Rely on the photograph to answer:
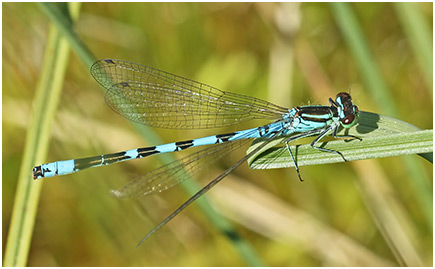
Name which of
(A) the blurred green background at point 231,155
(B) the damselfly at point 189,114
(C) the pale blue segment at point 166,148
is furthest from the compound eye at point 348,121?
(C) the pale blue segment at point 166,148

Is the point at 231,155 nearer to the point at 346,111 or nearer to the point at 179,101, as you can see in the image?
the point at 179,101

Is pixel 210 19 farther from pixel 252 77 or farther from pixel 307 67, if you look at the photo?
pixel 307 67

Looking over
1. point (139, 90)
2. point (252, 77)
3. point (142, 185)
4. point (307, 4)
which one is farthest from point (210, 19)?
point (142, 185)

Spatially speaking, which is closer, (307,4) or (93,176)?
(93,176)

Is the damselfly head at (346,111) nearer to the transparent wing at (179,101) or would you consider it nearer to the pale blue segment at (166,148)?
the transparent wing at (179,101)

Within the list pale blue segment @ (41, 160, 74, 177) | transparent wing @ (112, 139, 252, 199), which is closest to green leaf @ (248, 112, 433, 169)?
transparent wing @ (112, 139, 252, 199)
